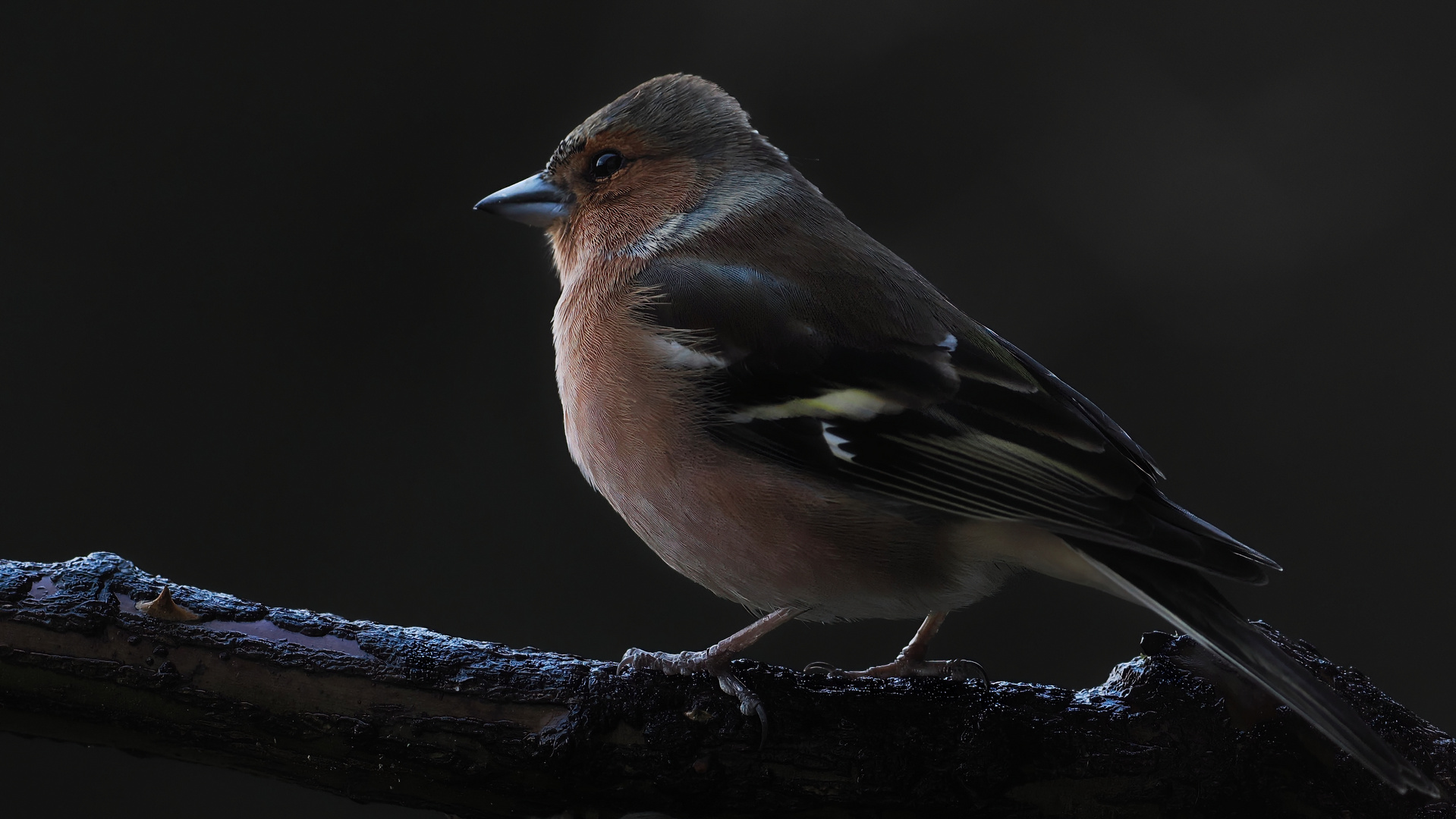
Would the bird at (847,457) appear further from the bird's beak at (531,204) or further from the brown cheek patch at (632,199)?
the bird's beak at (531,204)

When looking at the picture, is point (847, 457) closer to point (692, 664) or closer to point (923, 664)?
point (692, 664)

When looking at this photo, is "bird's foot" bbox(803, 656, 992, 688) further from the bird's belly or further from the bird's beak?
the bird's beak

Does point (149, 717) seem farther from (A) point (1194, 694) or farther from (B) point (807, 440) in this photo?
(A) point (1194, 694)

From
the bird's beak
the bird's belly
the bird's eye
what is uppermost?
the bird's eye

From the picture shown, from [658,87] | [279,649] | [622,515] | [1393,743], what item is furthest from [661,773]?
[658,87]

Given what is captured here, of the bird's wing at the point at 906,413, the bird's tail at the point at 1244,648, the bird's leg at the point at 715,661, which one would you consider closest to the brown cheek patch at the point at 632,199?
the bird's wing at the point at 906,413

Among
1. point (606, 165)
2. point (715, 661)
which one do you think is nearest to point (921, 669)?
point (715, 661)

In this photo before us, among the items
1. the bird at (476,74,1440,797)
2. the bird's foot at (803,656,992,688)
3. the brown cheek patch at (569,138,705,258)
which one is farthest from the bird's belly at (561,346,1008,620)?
the brown cheek patch at (569,138,705,258)

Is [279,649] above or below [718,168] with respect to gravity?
below
